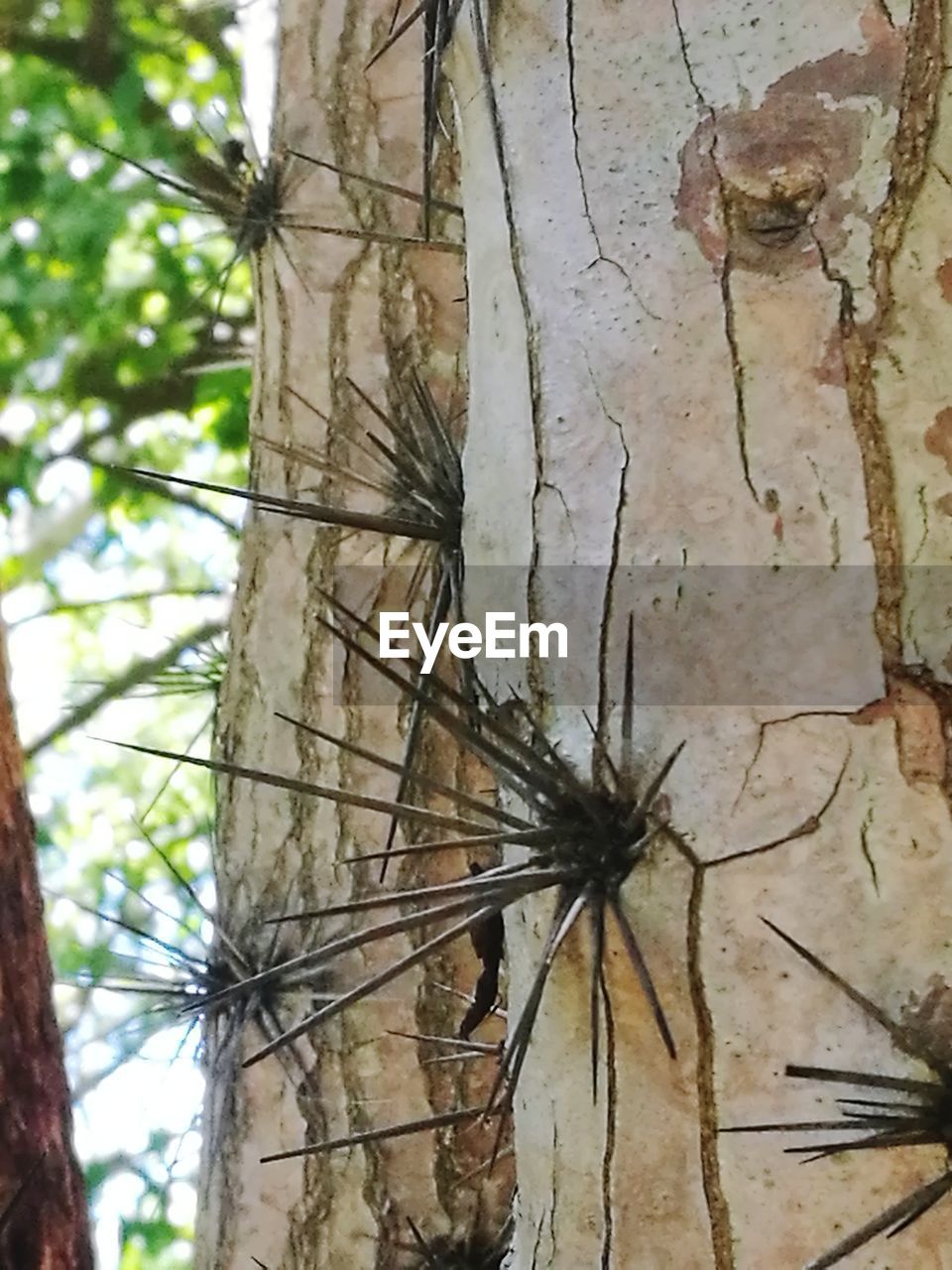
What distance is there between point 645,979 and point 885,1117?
74 mm

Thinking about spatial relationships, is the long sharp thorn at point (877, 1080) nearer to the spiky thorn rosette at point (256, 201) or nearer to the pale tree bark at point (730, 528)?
the pale tree bark at point (730, 528)

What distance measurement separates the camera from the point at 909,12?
1.43ft

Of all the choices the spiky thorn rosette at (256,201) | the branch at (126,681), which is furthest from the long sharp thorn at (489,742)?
the branch at (126,681)

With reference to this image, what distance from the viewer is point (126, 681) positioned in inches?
70.4

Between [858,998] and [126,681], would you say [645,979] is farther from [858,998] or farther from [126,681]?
[126,681]

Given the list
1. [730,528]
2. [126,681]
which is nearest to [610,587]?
[730,528]

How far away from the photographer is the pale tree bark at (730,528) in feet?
1.30

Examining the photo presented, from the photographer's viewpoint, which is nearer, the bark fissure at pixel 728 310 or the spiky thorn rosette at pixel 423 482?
the bark fissure at pixel 728 310

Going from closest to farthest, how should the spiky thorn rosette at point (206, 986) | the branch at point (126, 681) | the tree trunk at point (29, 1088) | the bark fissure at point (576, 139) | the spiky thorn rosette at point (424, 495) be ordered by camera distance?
the bark fissure at point (576, 139)
the spiky thorn rosette at point (424, 495)
the tree trunk at point (29, 1088)
the spiky thorn rosette at point (206, 986)
the branch at point (126, 681)

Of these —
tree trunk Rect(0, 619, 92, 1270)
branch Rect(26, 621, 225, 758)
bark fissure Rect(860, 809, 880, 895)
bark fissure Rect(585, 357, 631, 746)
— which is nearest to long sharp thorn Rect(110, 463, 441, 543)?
bark fissure Rect(585, 357, 631, 746)

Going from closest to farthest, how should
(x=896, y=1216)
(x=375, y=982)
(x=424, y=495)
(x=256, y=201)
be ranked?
(x=896, y=1216), (x=375, y=982), (x=424, y=495), (x=256, y=201)

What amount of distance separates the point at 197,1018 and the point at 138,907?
1.46 meters

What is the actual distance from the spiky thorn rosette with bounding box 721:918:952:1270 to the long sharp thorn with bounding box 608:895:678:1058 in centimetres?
3

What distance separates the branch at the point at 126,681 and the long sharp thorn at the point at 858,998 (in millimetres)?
1313
